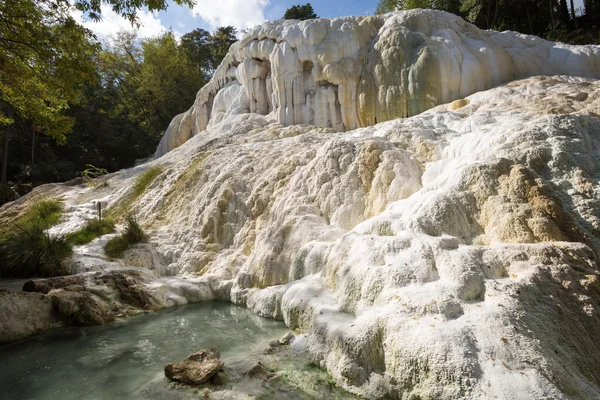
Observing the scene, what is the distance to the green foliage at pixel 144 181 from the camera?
1283 centimetres

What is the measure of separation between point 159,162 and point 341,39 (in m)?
8.63

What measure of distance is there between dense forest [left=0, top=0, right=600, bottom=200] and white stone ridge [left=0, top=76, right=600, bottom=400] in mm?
3898

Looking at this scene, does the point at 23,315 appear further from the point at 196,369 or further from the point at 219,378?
the point at 219,378

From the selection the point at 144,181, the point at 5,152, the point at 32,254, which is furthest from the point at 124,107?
the point at 32,254

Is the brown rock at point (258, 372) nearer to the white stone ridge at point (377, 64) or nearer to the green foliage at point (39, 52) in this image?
the green foliage at point (39, 52)

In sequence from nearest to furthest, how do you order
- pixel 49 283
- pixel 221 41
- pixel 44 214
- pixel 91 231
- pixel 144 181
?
1. pixel 49 283
2. pixel 91 231
3. pixel 44 214
4. pixel 144 181
5. pixel 221 41

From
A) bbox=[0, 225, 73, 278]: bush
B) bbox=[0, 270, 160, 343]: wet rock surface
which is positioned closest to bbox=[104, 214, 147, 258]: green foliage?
bbox=[0, 225, 73, 278]: bush

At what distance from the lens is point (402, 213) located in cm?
581

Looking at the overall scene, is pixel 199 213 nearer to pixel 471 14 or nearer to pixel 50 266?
pixel 50 266

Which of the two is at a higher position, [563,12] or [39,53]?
[563,12]

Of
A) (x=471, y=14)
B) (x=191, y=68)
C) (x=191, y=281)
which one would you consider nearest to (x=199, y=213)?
(x=191, y=281)

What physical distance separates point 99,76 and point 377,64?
27.3ft

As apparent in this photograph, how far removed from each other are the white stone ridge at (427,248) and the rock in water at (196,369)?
1126mm

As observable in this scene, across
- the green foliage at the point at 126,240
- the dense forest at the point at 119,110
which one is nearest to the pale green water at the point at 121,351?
the green foliage at the point at 126,240
